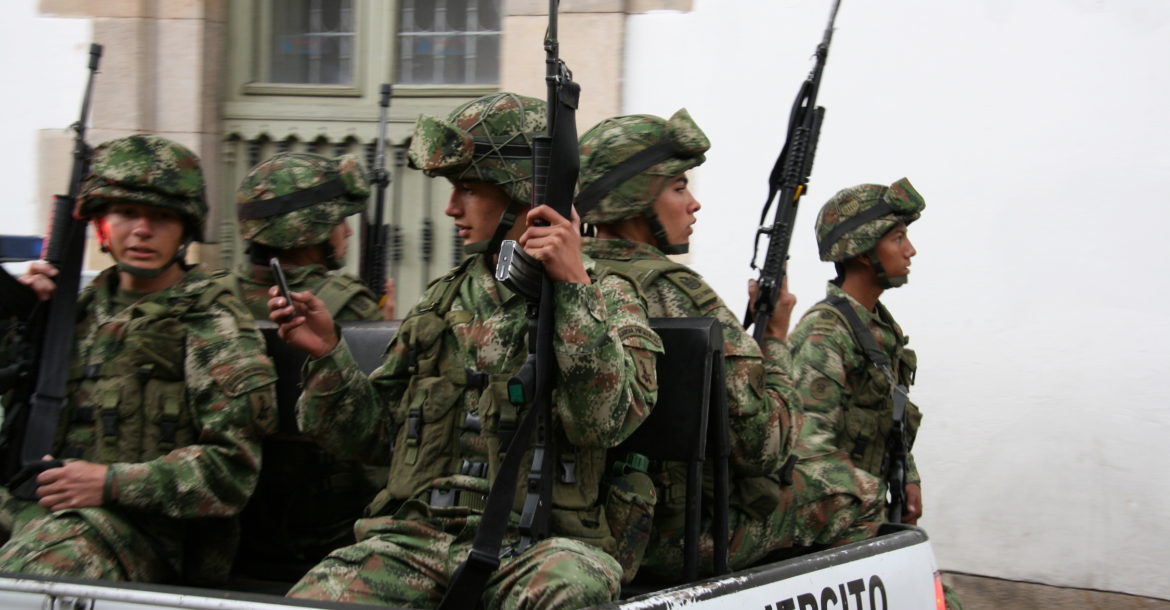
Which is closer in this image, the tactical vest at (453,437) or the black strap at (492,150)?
the tactical vest at (453,437)

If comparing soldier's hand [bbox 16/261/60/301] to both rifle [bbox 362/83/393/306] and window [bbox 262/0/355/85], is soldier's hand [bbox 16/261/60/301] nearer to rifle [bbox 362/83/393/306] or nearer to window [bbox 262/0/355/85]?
rifle [bbox 362/83/393/306]

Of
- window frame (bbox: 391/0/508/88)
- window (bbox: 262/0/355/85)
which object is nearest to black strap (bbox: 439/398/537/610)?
window frame (bbox: 391/0/508/88)

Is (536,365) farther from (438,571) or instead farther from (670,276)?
(670,276)

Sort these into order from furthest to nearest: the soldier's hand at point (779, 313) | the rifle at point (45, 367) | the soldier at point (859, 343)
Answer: the soldier at point (859, 343) → the soldier's hand at point (779, 313) → the rifle at point (45, 367)

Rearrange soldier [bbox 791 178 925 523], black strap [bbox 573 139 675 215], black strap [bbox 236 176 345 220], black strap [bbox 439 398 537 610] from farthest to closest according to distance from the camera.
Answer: soldier [bbox 791 178 925 523]
black strap [bbox 236 176 345 220]
black strap [bbox 573 139 675 215]
black strap [bbox 439 398 537 610]

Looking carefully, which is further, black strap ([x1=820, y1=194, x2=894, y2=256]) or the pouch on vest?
black strap ([x1=820, y1=194, x2=894, y2=256])

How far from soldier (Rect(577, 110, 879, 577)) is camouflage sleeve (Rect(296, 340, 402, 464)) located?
636 mm

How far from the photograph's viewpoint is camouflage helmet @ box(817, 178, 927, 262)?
4.98 m

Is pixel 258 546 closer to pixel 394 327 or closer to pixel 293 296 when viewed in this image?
pixel 394 327

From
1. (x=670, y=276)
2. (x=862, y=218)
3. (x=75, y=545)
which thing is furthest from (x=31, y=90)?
(x=670, y=276)

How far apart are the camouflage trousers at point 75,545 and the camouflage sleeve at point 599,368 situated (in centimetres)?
122

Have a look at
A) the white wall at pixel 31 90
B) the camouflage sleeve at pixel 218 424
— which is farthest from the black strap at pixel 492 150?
the white wall at pixel 31 90

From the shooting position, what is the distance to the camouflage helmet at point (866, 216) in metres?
4.98

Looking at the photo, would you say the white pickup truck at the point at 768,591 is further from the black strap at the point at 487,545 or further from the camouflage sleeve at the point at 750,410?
the camouflage sleeve at the point at 750,410
